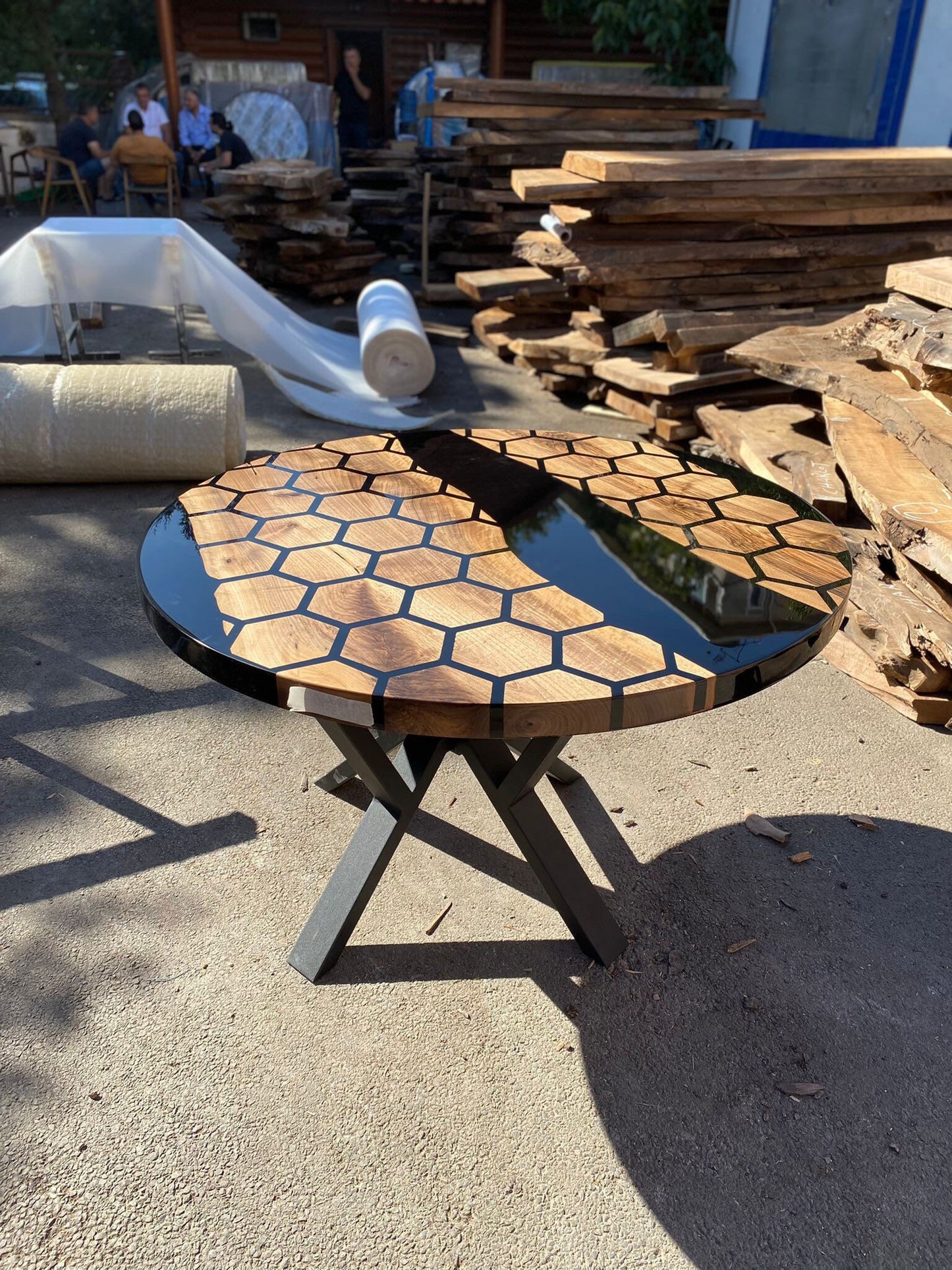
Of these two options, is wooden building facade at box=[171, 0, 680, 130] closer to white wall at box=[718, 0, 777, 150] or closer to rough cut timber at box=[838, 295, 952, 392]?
white wall at box=[718, 0, 777, 150]

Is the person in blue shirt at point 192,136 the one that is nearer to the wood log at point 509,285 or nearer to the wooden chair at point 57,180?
the wooden chair at point 57,180

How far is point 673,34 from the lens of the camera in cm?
1084

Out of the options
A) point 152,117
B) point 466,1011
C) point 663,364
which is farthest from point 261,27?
point 466,1011

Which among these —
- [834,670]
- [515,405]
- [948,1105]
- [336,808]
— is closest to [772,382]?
[515,405]

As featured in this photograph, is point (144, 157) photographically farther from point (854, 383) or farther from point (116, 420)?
point (854, 383)

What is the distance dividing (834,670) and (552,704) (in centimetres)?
216

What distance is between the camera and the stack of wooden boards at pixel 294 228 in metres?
7.91

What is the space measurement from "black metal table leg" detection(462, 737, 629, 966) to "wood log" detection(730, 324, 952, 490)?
187 centimetres

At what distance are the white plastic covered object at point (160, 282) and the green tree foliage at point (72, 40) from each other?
49.7ft

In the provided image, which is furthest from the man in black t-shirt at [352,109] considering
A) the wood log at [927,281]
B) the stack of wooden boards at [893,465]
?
the wood log at [927,281]

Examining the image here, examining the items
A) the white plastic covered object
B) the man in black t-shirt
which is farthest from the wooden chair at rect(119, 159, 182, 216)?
the white plastic covered object

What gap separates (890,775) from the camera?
2697mm

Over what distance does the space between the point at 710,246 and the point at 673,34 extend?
24.2ft

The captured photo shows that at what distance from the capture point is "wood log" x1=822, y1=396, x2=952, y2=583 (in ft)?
8.89
